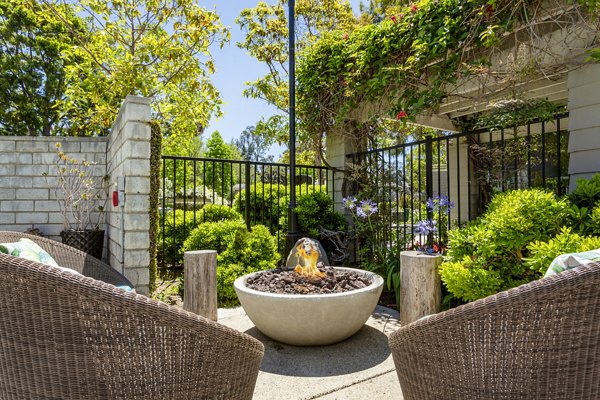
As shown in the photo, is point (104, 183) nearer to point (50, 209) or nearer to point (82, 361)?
point (50, 209)

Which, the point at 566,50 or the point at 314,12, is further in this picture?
the point at 314,12

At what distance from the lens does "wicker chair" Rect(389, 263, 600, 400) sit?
89 cm

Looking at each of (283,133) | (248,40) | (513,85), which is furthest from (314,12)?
(513,85)

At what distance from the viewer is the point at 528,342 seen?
937 millimetres

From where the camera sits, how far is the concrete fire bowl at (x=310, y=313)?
2133 millimetres

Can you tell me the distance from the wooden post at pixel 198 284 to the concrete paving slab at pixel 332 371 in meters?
0.45

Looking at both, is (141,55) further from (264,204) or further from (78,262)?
(78,262)

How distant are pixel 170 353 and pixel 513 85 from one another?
3.59m

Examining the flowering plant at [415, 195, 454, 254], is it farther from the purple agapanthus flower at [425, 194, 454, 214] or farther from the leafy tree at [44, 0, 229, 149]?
the leafy tree at [44, 0, 229, 149]

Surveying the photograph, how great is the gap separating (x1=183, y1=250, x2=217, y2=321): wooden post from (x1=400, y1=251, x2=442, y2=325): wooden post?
1.48m

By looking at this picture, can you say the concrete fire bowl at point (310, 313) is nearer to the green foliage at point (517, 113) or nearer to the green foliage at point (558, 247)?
the green foliage at point (558, 247)

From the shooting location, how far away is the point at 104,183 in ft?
13.5

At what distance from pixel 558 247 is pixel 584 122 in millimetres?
1415

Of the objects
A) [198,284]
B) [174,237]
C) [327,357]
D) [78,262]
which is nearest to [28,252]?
[78,262]
